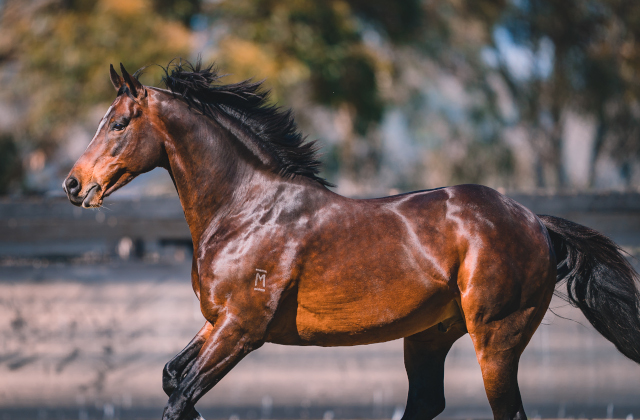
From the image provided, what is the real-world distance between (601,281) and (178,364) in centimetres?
215

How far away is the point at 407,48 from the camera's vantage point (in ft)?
69.2

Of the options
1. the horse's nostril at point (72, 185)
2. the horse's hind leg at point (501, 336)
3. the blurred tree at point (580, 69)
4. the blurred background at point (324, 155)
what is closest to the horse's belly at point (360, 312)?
the horse's hind leg at point (501, 336)

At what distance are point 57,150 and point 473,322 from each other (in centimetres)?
1369

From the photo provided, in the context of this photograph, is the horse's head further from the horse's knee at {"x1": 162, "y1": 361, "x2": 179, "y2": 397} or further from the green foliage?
the green foliage

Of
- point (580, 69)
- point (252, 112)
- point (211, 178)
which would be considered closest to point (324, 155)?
point (252, 112)

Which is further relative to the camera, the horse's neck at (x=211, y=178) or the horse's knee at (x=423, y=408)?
the horse's knee at (x=423, y=408)

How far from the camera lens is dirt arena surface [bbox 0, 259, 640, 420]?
453 centimetres

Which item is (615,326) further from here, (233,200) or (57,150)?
(57,150)

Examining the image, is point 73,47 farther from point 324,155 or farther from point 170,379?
point 170,379

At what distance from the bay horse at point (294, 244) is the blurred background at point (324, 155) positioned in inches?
15.9

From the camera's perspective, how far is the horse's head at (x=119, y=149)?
284 centimetres

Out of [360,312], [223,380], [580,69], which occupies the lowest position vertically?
[223,380]

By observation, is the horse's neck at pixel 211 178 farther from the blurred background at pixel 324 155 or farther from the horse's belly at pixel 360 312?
the horse's belly at pixel 360 312

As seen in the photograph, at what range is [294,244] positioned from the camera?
9.50 ft
